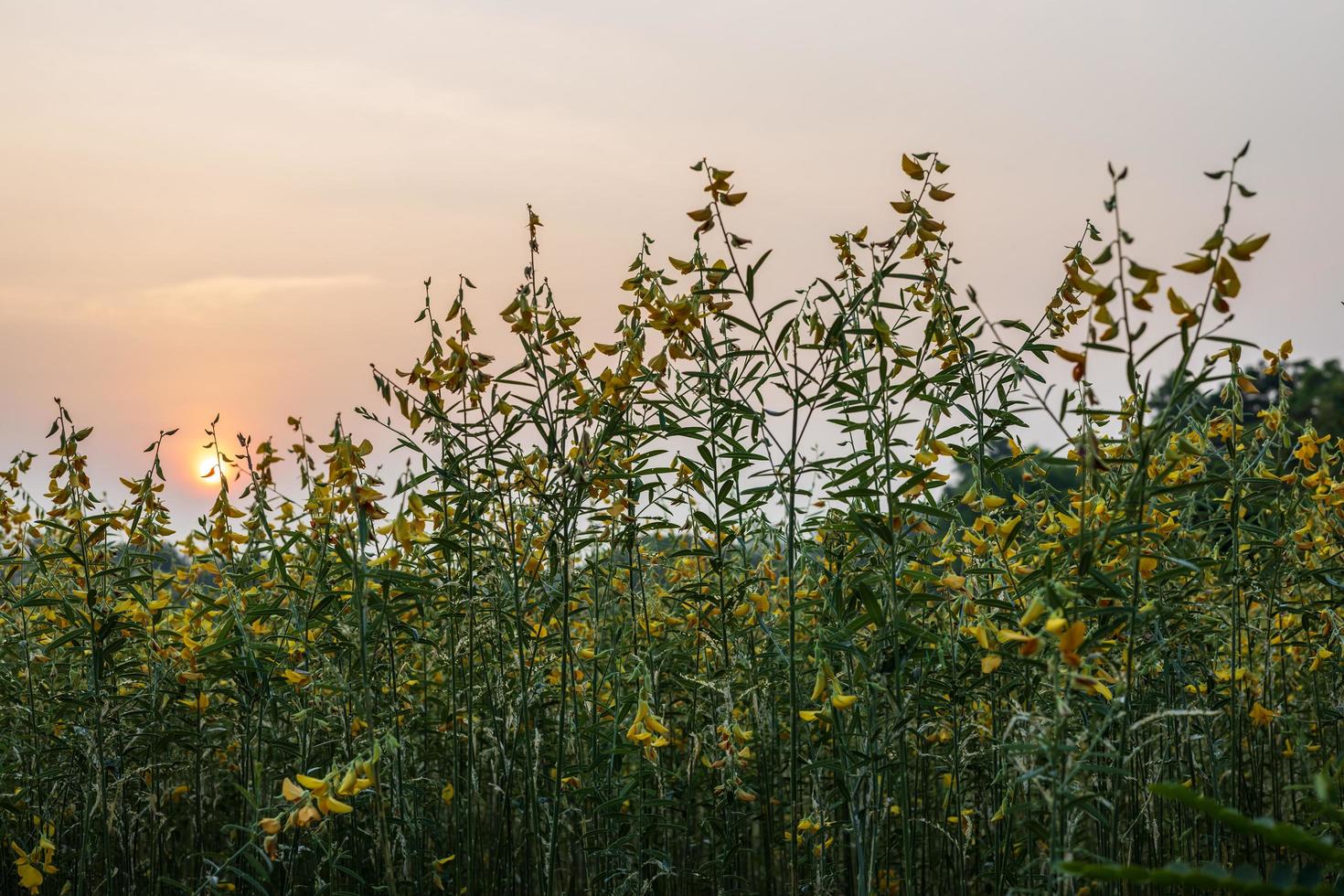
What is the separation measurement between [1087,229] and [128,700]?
8.97 ft

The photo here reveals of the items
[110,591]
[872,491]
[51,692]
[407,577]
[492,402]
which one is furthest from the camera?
→ [51,692]

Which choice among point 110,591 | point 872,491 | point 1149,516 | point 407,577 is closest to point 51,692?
point 110,591

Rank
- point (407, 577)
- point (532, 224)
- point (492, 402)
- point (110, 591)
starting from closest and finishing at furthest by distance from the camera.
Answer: point (407, 577)
point (492, 402)
point (532, 224)
point (110, 591)

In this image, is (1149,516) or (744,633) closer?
(1149,516)

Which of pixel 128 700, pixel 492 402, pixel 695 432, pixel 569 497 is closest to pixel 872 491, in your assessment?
pixel 695 432

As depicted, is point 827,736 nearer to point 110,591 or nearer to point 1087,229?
point 1087,229

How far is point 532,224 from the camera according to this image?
283 cm

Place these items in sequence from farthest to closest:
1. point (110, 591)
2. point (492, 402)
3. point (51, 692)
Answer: point (51, 692) < point (110, 591) < point (492, 402)

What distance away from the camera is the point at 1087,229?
2.73 m

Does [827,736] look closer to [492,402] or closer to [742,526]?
[742,526]

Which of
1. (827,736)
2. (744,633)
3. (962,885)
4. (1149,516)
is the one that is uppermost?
(1149,516)

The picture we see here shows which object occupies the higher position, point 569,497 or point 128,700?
point 569,497

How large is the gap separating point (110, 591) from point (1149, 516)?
8.80ft

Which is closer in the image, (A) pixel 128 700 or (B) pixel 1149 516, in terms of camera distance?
(B) pixel 1149 516
